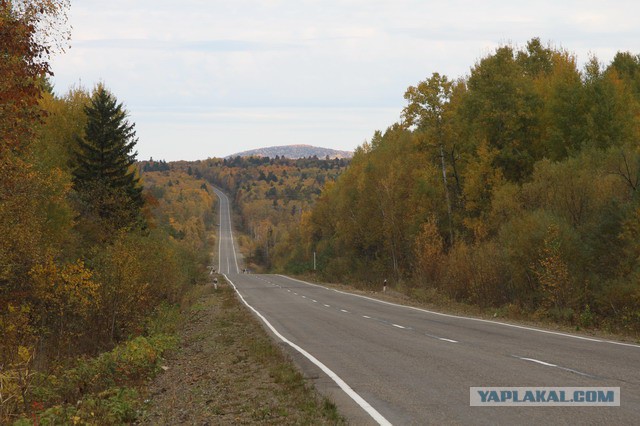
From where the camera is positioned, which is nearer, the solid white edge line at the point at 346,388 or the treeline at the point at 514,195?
the solid white edge line at the point at 346,388

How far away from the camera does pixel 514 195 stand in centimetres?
3544

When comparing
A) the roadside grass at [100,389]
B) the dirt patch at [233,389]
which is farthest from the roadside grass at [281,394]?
the roadside grass at [100,389]

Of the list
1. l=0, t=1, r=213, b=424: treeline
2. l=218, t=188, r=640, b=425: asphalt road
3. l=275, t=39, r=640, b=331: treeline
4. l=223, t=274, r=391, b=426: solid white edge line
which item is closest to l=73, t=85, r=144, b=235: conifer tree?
l=0, t=1, r=213, b=424: treeline

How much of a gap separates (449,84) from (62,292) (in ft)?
99.7

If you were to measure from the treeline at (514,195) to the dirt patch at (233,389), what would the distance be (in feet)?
41.6

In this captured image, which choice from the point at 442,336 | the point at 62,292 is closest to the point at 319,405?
the point at 442,336

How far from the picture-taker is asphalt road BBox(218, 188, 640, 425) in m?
8.02

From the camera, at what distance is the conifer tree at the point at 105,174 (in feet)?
140

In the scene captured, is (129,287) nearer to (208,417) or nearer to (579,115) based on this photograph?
(208,417)

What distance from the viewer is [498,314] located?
25.7 m

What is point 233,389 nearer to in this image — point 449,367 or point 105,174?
point 449,367

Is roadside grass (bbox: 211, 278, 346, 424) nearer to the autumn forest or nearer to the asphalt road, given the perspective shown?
the asphalt road

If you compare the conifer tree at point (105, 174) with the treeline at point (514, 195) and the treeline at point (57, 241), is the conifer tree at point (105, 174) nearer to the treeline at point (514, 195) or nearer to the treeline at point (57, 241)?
the treeline at point (57, 241)

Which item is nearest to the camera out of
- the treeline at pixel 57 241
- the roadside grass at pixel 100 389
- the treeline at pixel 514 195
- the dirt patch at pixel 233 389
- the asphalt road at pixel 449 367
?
the asphalt road at pixel 449 367
